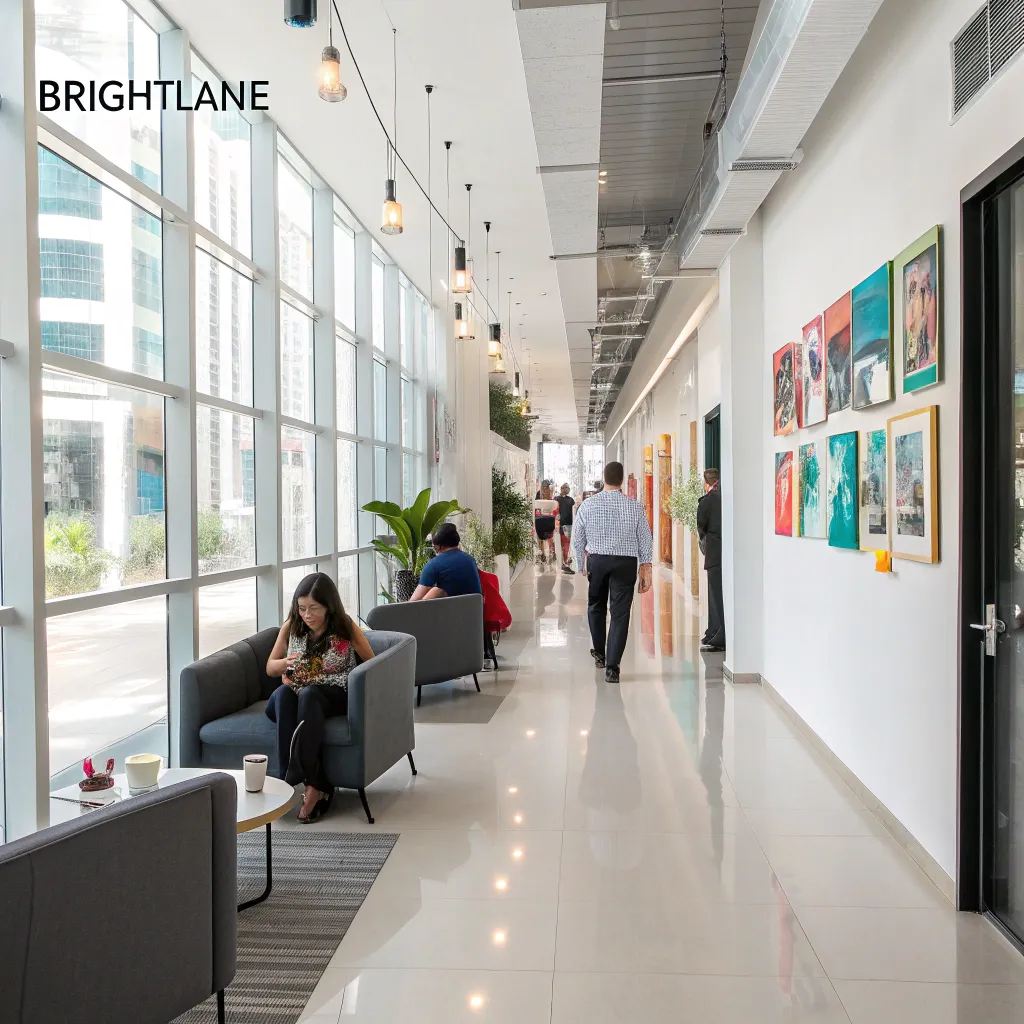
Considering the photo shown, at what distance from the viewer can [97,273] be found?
3.88m

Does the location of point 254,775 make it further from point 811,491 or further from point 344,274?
point 344,274

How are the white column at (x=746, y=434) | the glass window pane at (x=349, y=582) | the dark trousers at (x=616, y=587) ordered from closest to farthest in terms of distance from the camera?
1. the white column at (x=746, y=434)
2. the dark trousers at (x=616, y=587)
3. the glass window pane at (x=349, y=582)

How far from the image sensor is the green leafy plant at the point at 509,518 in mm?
11992

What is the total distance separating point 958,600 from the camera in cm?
296

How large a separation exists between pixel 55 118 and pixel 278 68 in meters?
1.59

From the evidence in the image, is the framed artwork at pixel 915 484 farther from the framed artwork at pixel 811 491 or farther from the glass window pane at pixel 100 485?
the glass window pane at pixel 100 485

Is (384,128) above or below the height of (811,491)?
above

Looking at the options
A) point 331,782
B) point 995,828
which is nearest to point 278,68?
point 331,782

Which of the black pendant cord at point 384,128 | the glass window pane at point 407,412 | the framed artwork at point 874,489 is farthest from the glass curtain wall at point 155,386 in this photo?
the framed artwork at point 874,489

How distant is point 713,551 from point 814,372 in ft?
11.1

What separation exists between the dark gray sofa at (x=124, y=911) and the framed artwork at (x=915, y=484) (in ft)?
8.53

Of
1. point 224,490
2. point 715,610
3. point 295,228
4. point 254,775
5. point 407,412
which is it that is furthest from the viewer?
point 407,412

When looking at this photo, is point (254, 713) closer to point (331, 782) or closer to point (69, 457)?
point (331, 782)

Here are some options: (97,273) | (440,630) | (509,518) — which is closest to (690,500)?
(509,518)
